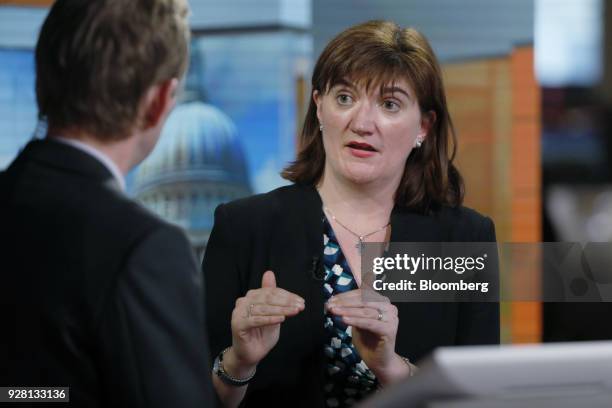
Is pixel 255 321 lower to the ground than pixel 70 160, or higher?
lower

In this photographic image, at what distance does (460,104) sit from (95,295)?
225cm

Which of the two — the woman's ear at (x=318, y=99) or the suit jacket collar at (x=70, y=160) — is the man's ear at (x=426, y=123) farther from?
the suit jacket collar at (x=70, y=160)

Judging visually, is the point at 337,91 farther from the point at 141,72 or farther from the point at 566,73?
the point at 566,73

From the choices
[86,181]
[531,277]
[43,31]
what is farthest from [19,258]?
[531,277]

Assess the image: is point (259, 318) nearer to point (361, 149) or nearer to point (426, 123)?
point (361, 149)

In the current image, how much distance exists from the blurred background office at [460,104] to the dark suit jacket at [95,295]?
150 centimetres

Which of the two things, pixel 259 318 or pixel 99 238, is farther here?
pixel 259 318

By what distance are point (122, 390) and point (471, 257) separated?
116 centimetres

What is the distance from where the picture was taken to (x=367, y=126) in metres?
1.99

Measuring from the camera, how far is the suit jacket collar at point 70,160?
127cm

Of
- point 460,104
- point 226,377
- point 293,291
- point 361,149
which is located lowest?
point 226,377

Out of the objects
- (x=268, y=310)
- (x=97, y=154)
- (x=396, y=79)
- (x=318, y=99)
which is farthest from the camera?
(x=318, y=99)

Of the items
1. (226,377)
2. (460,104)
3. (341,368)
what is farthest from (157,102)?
(460,104)

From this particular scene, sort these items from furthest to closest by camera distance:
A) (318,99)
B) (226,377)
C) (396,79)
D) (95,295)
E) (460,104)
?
(460,104), (318,99), (396,79), (226,377), (95,295)
